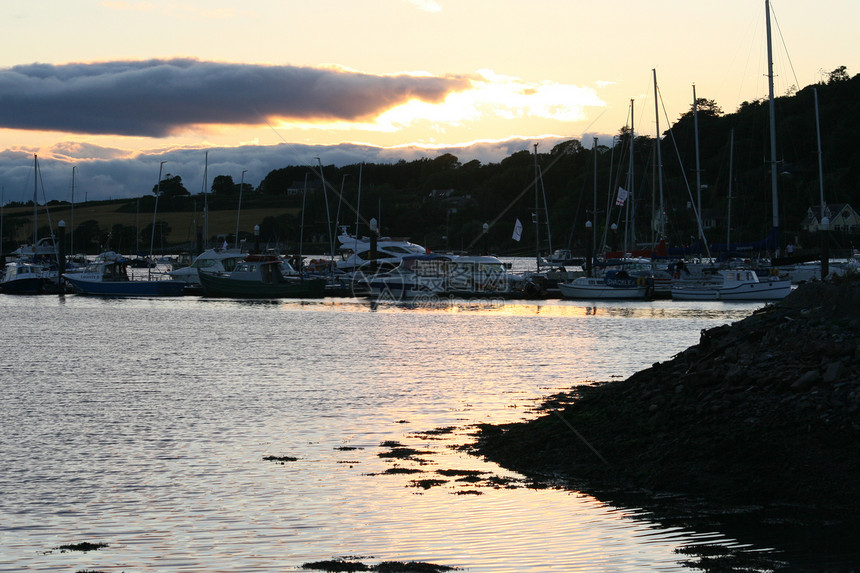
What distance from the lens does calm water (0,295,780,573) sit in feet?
39.3

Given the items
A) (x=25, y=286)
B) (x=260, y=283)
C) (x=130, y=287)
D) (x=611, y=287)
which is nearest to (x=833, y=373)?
(x=611, y=287)

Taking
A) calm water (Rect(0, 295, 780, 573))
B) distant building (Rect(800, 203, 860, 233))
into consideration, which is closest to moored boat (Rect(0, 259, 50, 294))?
calm water (Rect(0, 295, 780, 573))

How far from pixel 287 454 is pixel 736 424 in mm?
7754

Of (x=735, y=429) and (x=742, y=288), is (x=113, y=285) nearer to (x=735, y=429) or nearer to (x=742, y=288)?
(x=742, y=288)

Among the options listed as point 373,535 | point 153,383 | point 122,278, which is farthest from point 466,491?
point 122,278

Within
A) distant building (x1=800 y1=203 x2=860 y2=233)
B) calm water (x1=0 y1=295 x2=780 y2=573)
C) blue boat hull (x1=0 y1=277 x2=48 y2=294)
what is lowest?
calm water (x1=0 y1=295 x2=780 y2=573)

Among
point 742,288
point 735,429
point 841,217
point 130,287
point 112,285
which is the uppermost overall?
point 841,217

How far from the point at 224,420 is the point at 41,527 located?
28.7 ft

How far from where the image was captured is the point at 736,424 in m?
15.1

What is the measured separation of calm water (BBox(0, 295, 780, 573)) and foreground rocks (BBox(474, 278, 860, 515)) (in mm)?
1325

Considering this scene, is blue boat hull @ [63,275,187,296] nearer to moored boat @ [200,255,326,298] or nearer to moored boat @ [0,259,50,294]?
moored boat @ [0,259,50,294]

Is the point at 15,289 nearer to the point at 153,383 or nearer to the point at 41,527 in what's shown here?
the point at 153,383

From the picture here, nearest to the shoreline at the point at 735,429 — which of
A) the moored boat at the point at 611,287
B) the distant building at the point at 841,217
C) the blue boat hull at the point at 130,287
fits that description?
the moored boat at the point at 611,287

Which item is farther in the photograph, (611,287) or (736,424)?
(611,287)
